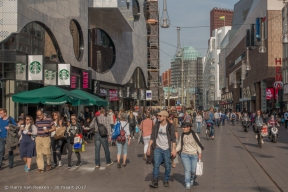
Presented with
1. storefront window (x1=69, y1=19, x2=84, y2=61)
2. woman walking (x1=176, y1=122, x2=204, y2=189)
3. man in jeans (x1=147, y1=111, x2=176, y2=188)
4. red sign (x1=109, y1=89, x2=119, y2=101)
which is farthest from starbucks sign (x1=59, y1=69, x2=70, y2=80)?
red sign (x1=109, y1=89, x2=119, y2=101)

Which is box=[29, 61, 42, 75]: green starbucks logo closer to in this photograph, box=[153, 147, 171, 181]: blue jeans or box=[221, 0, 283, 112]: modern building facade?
box=[153, 147, 171, 181]: blue jeans

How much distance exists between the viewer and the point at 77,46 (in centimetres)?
3272

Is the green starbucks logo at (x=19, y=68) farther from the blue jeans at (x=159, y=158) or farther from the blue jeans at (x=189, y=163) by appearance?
the blue jeans at (x=189, y=163)

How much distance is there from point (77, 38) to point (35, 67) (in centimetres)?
1081

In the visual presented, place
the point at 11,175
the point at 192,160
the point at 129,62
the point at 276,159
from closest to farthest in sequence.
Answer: the point at 192,160 < the point at 11,175 < the point at 276,159 < the point at 129,62

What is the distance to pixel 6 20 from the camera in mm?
21125

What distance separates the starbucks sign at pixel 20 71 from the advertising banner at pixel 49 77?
9.78ft

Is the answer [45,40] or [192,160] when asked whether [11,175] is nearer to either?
[192,160]

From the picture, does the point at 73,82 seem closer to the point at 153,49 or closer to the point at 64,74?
the point at 64,74

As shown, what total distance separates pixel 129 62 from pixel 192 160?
42209 mm

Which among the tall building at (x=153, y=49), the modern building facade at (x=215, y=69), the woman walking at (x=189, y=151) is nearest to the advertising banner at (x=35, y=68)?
the woman walking at (x=189, y=151)

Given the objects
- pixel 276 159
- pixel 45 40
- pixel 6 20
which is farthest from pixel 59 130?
pixel 45 40

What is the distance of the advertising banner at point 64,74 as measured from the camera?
2541 cm

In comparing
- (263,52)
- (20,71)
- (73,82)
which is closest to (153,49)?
(263,52)
